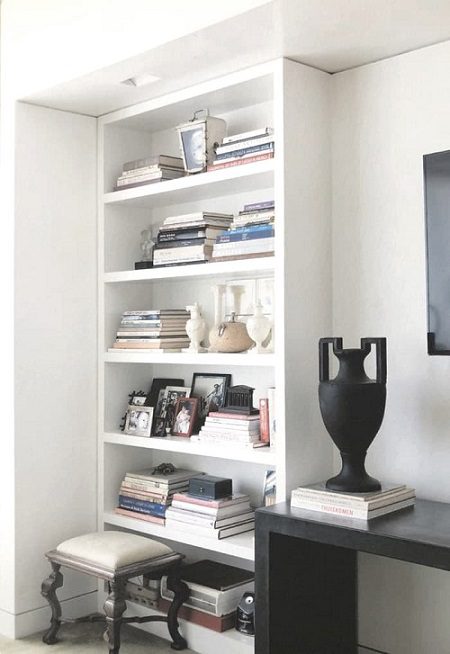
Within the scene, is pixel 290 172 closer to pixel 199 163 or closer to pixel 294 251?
pixel 294 251

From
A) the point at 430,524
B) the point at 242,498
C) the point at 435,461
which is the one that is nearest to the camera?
the point at 430,524

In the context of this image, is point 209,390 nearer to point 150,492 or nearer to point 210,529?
point 150,492

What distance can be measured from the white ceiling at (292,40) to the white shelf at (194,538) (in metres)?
1.78

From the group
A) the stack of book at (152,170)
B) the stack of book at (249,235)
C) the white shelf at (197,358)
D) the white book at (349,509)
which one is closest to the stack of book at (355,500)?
the white book at (349,509)

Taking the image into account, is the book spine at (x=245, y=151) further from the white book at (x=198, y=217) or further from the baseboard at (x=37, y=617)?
the baseboard at (x=37, y=617)

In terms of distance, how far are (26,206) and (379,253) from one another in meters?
1.51

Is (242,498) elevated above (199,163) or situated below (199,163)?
below

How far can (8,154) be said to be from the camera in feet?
11.2

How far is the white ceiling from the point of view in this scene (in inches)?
97.7

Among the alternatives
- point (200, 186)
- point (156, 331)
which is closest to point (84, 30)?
point (200, 186)

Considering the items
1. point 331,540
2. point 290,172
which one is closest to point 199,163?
point 290,172

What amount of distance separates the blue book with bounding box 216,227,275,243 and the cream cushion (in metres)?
1.23

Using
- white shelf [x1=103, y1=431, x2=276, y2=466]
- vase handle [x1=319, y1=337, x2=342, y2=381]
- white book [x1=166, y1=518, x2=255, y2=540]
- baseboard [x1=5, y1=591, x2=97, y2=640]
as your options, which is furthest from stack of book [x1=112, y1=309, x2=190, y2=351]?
baseboard [x1=5, y1=591, x2=97, y2=640]

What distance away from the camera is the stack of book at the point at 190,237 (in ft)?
10.7
